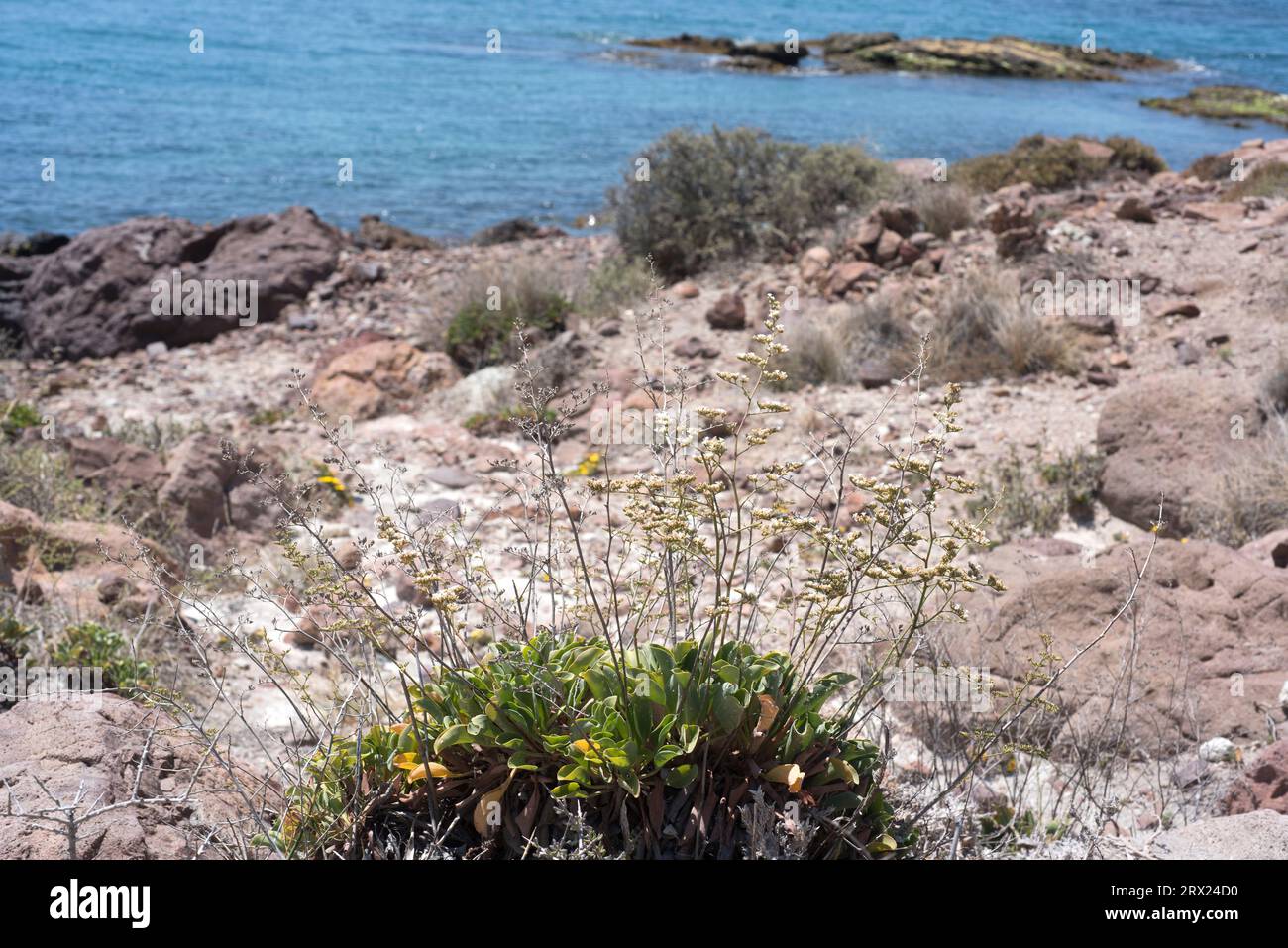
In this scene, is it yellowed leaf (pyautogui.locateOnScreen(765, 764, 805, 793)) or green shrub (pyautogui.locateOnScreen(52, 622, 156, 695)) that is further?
green shrub (pyautogui.locateOnScreen(52, 622, 156, 695))

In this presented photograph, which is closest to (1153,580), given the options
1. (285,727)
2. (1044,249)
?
(285,727)

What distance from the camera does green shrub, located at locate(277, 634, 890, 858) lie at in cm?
219

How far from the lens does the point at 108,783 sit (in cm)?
251

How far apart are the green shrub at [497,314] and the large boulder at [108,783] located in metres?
5.92

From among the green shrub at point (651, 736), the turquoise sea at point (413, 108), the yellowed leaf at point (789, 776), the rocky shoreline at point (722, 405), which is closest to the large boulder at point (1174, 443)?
the rocky shoreline at point (722, 405)

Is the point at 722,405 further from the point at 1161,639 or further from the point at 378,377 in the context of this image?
the point at 1161,639

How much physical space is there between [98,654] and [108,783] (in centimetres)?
148

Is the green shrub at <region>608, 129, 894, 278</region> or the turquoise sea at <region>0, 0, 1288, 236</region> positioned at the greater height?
the turquoise sea at <region>0, 0, 1288, 236</region>

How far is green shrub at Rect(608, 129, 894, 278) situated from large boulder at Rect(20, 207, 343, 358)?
12.4 feet

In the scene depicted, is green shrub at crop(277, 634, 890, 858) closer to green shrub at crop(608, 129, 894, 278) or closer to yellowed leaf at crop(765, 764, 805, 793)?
yellowed leaf at crop(765, 764, 805, 793)

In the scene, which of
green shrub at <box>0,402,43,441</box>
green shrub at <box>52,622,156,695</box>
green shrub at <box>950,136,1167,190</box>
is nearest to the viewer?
green shrub at <box>52,622,156,695</box>

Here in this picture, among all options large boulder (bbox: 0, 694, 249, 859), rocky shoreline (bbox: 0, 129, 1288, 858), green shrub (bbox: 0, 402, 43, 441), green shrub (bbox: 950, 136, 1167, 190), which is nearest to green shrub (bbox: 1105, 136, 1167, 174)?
green shrub (bbox: 950, 136, 1167, 190)

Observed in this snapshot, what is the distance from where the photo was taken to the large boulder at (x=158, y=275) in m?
10.7
